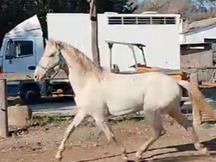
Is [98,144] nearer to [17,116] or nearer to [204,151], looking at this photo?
[204,151]

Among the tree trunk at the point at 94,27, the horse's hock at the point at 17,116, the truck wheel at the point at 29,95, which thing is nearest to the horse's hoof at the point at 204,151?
the horse's hock at the point at 17,116

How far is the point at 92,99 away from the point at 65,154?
1.51 metres

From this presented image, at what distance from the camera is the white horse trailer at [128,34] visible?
22.2 meters

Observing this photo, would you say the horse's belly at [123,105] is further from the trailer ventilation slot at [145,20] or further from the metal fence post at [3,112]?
the trailer ventilation slot at [145,20]

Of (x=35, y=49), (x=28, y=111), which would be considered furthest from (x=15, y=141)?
(x=35, y=49)

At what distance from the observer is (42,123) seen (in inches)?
468

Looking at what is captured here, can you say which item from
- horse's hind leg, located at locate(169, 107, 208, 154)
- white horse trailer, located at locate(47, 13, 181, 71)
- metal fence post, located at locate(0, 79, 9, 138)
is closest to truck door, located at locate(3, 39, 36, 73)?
white horse trailer, located at locate(47, 13, 181, 71)

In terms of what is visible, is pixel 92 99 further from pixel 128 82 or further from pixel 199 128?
pixel 199 128

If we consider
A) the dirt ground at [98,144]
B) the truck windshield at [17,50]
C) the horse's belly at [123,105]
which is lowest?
the dirt ground at [98,144]

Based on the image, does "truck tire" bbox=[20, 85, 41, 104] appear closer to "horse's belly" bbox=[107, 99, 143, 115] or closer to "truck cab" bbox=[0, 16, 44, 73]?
"truck cab" bbox=[0, 16, 44, 73]

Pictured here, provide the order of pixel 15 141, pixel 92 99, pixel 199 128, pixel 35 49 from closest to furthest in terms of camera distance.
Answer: pixel 92 99 → pixel 15 141 → pixel 199 128 → pixel 35 49

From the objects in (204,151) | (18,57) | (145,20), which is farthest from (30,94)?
(204,151)

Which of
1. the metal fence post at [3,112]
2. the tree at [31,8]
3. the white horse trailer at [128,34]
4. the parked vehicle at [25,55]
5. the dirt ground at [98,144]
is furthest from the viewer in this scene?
the tree at [31,8]

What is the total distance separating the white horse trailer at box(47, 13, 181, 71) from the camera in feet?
72.8
